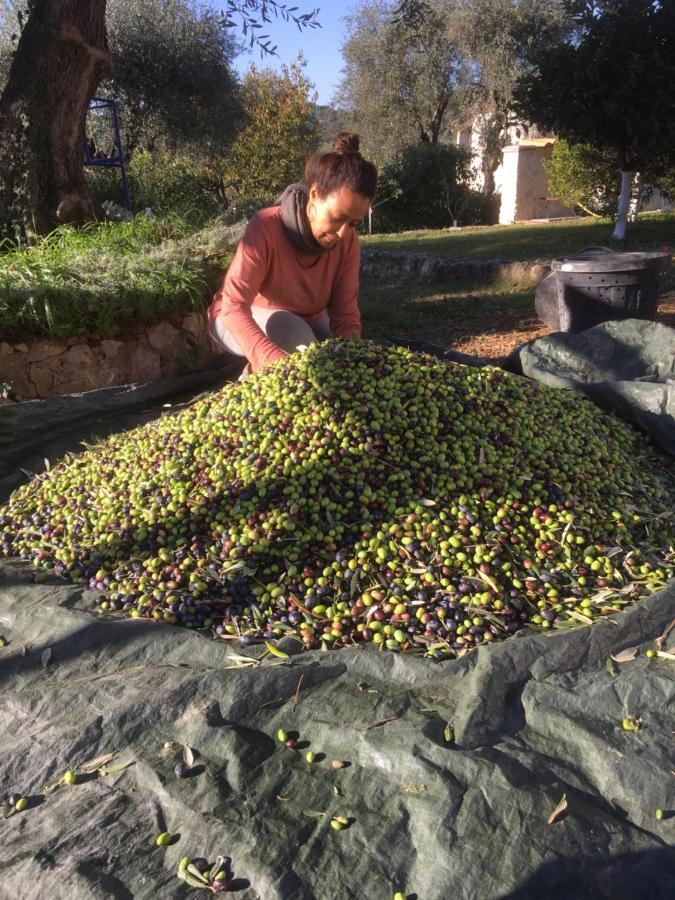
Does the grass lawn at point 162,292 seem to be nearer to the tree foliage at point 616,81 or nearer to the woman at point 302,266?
the woman at point 302,266

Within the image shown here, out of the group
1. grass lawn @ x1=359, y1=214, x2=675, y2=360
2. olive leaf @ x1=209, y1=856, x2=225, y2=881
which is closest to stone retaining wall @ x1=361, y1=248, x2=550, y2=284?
grass lawn @ x1=359, y1=214, x2=675, y2=360

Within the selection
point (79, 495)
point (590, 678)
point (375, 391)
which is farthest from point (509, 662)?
point (79, 495)

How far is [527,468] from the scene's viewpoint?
216 centimetres

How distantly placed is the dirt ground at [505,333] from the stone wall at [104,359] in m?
1.91

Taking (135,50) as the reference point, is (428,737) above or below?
below

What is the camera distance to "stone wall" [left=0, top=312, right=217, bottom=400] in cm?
370

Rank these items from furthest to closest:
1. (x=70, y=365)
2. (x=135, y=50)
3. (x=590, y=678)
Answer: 1. (x=135, y=50)
2. (x=70, y=365)
3. (x=590, y=678)

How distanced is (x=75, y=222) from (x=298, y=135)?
558 inches

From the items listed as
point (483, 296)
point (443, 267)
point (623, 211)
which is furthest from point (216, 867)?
point (623, 211)

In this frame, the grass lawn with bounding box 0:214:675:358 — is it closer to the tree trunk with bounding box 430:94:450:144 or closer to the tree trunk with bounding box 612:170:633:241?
the tree trunk with bounding box 612:170:633:241

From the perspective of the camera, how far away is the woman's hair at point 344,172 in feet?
8.38

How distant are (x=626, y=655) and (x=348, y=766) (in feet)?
2.26

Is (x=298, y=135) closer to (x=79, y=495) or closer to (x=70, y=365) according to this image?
(x=70, y=365)

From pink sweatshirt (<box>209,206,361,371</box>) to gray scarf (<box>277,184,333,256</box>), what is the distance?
0.06m
